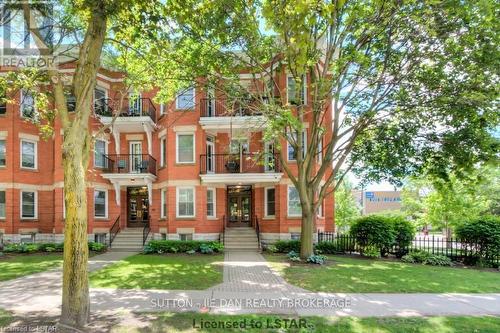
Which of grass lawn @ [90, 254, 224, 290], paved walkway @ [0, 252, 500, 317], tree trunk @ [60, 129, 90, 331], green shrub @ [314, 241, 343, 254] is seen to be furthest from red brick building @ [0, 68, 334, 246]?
tree trunk @ [60, 129, 90, 331]

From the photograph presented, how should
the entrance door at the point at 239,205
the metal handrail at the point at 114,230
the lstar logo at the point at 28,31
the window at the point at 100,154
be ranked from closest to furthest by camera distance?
the lstar logo at the point at 28,31 → the metal handrail at the point at 114,230 → the window at the point at 100,154 → the entrance door at the point at 239,205

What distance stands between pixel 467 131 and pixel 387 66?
3.49m

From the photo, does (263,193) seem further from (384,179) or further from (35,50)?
(35,50)

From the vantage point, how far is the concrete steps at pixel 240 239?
17281 mm

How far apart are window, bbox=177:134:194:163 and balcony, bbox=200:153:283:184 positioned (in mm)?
774

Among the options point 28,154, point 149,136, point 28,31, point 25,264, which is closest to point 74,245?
point 28,31

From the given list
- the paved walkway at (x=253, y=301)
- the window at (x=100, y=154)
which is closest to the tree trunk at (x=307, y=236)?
the paved walkway at (x=253, y=301)

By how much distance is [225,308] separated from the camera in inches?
264

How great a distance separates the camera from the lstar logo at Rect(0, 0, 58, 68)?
23.8 feet

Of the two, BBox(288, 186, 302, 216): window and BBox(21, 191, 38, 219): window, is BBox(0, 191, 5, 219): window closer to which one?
BBox(21, 191, 38, 219): window

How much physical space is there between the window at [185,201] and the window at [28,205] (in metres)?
8.71

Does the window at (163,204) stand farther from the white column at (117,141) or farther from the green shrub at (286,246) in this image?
the green shrub at (286,246)

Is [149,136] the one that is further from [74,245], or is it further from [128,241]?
[74,245]

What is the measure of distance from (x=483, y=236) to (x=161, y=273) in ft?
41.6
